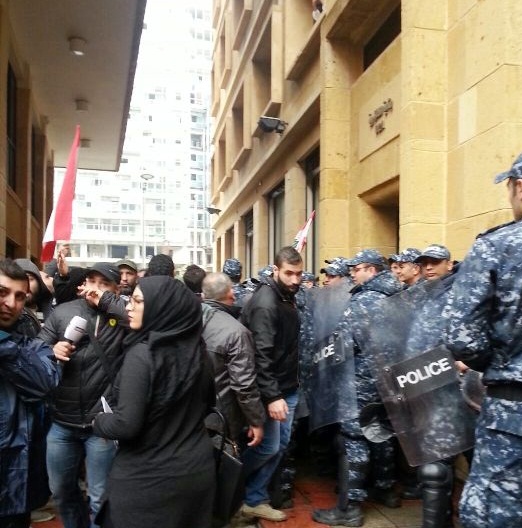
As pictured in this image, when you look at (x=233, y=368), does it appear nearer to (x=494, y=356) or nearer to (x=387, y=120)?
(x=494, y=356)

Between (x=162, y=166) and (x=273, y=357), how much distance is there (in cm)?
7358

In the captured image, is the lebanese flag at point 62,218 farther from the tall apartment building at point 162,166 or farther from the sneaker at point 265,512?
the tall apartment building at point 162,166

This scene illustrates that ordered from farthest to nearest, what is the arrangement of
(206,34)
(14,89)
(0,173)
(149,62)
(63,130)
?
(206,34)
(149,62)
(63,130)
(14,89)
(0,173)

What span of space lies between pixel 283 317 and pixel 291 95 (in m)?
8.12

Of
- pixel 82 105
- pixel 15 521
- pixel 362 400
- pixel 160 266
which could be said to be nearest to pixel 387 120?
pixel 160 266

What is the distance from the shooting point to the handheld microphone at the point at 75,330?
2.68 m

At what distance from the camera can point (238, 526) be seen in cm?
366

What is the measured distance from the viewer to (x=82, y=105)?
10992 mm

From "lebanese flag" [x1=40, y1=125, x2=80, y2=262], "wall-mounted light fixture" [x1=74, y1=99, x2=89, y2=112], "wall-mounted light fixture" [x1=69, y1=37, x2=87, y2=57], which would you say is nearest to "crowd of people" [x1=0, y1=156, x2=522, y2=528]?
"lebanese flag" [x1=40, y1=125, x2=80, y2=262]

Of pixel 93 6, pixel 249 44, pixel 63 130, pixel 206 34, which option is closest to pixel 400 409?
pixel 93 6

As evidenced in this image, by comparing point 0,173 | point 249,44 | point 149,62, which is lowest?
point 0,173

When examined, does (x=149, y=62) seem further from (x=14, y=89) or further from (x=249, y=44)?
(x=14, y=89)

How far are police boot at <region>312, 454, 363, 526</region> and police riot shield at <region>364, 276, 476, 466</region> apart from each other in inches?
38.8

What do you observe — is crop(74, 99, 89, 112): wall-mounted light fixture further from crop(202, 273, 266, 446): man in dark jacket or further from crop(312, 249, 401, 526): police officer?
crop(312, 249, 401, 526): police officer
